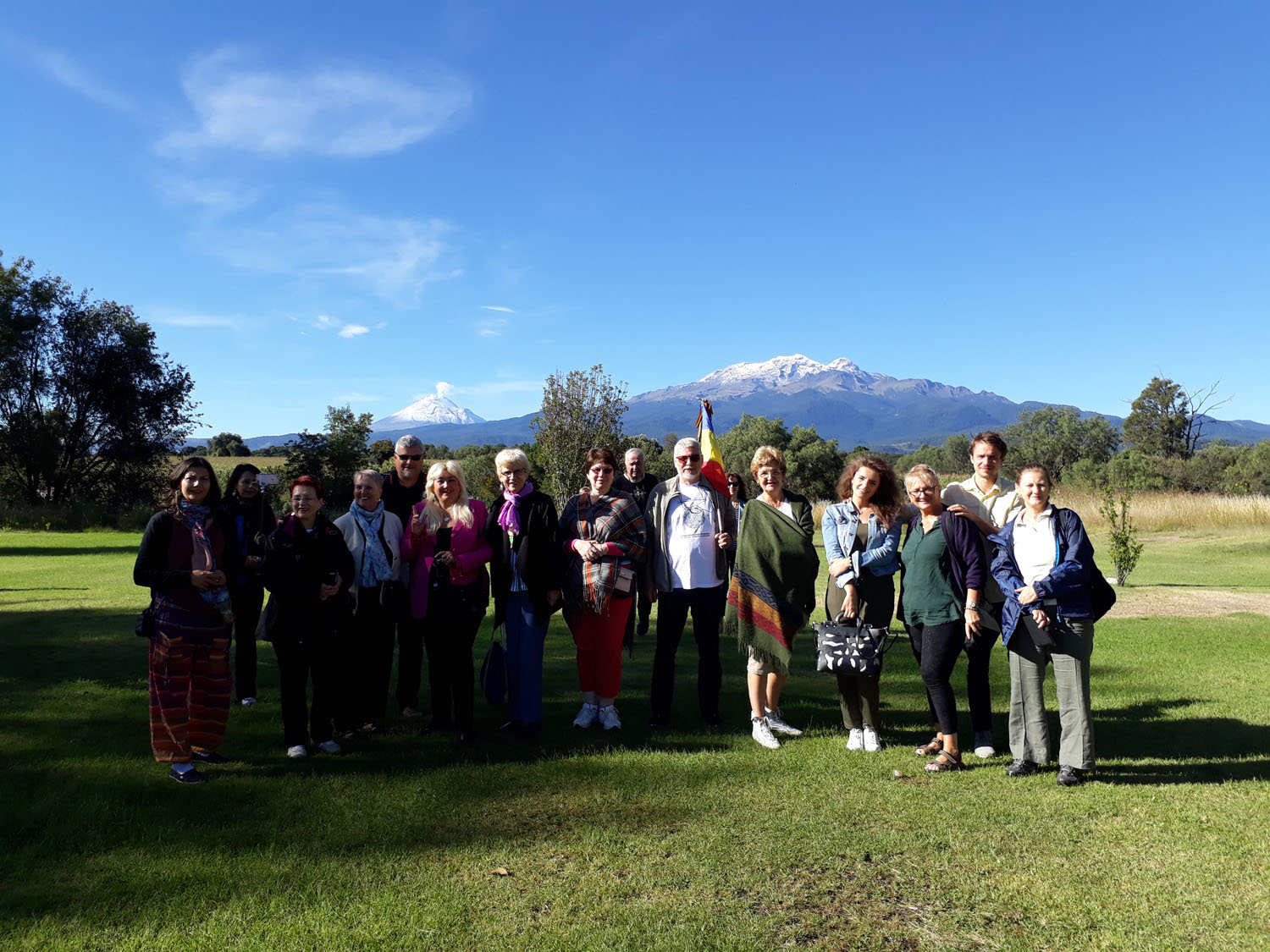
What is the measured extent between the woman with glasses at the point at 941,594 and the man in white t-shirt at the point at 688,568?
1.31m

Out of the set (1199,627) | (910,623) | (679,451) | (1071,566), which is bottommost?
(1199,627)

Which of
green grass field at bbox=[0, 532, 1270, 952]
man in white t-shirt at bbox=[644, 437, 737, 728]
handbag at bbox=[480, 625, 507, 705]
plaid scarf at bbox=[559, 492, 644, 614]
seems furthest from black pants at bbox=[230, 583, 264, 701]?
man in white t-shirt at bbox=[644, 437, 737, 728]

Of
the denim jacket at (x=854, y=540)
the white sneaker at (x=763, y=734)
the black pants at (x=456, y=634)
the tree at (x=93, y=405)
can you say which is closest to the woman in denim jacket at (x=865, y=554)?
the denim jacket at (x=854, y=540)

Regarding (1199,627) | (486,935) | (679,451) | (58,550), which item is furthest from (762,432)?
(486,935)

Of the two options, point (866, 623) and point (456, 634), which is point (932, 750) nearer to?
point (866, 623)

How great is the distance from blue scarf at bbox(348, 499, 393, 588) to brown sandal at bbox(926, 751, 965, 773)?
3627 mm

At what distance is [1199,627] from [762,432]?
37.5m

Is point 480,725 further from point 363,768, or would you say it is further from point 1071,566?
Result: point 1071,566

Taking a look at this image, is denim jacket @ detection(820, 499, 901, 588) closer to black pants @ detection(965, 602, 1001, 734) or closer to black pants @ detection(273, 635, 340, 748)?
black pants @ detection(965, 602, 1001, 734)

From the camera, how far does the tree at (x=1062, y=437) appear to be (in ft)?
228

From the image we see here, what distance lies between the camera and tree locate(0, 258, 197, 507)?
114 ft

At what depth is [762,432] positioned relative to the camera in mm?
47375

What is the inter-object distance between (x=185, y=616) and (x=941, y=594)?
14.7 feet

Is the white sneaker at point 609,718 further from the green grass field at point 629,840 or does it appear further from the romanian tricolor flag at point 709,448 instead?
the romanian tricolor flag at point 709,448
